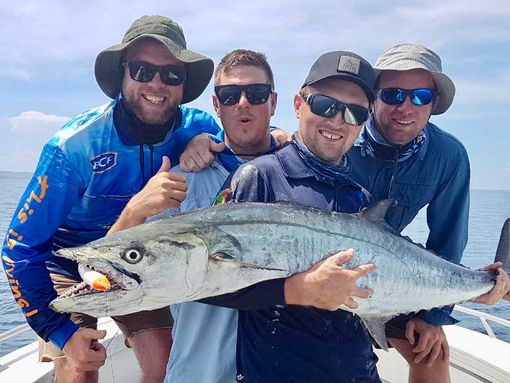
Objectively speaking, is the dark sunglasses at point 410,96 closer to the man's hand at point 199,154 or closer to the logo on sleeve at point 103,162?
the man's hand at point 199,154

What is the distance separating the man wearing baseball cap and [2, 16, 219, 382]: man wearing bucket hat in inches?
30.1

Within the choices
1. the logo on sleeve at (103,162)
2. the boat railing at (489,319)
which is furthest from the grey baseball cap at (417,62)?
the boat railing at (489,319)

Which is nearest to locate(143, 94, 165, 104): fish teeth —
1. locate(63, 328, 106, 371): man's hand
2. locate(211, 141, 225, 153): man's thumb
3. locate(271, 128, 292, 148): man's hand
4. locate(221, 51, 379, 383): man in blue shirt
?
locate(211, 141, 225, 153): man's thumb

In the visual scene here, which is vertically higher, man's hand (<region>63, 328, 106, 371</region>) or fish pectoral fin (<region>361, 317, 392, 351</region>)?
fish pectoral fin (<region>361, 317, 392, 351</region>)

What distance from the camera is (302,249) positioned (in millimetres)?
2217

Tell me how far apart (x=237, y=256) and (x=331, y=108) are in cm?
101

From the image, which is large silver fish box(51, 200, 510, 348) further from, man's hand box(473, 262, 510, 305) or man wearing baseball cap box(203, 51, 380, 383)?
man's hand box(473, 262, 510, 305)

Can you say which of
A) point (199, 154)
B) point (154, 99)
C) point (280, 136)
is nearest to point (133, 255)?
point (199, 154)

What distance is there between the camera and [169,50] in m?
3.20

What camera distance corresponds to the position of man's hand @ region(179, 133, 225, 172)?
286 cm

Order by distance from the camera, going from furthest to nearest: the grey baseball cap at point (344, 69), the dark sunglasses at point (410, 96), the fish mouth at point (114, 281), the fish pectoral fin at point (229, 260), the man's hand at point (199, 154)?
the dark sunglasses at point (410, 96) < the man's hand at point (199, 154) < the grey baseball cap at point (344, 69) < the fish pectoral fin at point (229, 260) < the fish mouth at point (114, 281)

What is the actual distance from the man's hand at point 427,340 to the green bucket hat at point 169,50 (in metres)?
2.34

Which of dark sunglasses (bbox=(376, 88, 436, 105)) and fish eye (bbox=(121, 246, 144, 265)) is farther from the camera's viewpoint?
dark sunglasses (bbox=(376, 88, 436, 105))

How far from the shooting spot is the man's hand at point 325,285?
206cm
